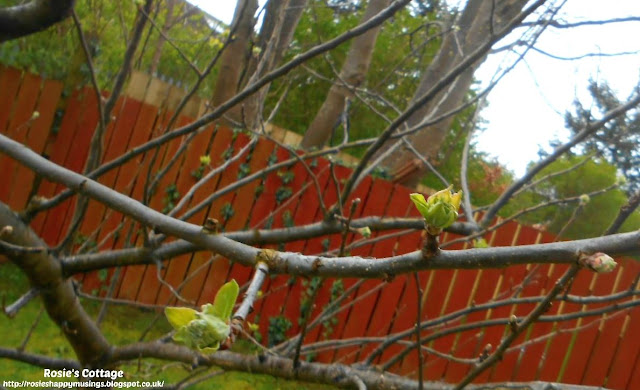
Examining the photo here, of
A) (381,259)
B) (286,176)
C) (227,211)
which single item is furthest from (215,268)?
(381,259)

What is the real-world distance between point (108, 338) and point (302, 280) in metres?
1.67

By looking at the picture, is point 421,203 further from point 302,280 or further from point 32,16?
point 302,280

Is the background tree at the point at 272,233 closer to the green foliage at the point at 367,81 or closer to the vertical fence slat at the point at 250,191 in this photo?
the vertical fence slat at the point at 250,191

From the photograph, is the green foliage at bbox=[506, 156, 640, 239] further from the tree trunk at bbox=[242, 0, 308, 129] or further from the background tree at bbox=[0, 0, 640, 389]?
the tree trunk at bbox=[242, 0, 308, 129]

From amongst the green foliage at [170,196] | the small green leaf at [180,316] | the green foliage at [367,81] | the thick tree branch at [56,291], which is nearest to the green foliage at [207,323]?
the small green leaf at [180,316]

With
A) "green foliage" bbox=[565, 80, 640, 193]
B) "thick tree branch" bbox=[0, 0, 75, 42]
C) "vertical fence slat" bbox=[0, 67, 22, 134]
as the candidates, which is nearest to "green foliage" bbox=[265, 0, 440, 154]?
"vertical fence slat" bbox=[0, 67, 22, 134]

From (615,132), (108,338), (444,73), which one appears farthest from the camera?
(444,73)

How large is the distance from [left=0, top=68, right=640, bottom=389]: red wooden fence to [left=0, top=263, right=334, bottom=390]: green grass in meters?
0.43

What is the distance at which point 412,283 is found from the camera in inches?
214

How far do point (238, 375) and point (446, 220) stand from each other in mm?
3509

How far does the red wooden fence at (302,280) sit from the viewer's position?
17.3 feet

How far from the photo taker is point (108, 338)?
4453mm

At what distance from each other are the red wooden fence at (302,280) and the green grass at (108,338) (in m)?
0.43

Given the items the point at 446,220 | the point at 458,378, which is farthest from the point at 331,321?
the point at 446,220
